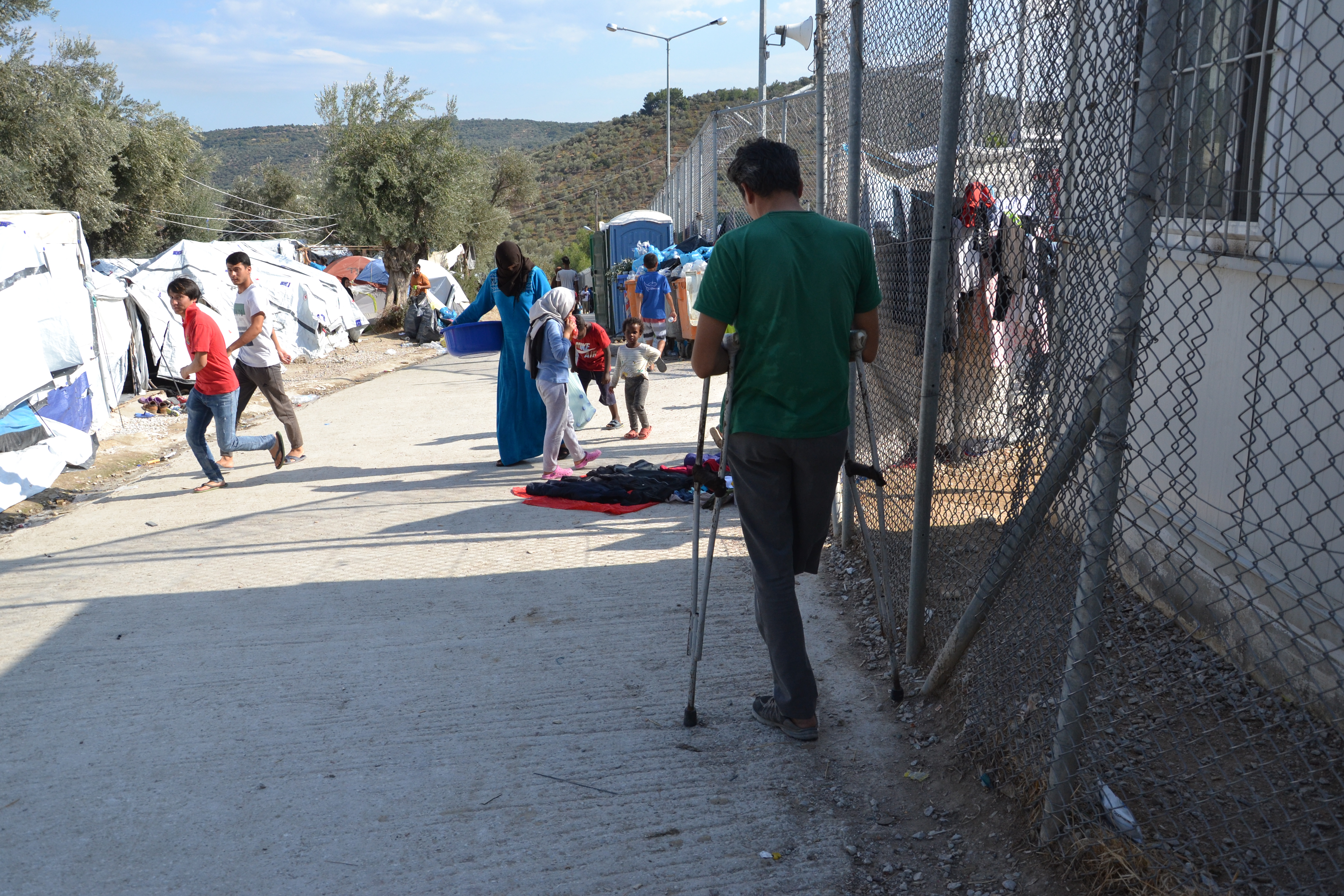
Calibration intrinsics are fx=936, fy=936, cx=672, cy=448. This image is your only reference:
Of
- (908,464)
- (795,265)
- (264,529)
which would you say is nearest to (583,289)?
(264,529)

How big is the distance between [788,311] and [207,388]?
621cm

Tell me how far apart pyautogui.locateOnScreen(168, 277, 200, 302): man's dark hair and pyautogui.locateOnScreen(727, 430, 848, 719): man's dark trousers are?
20.4 ft

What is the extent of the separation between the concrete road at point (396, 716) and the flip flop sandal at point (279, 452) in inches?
63.2

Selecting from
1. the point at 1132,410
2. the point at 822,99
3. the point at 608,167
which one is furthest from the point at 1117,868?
the point at 608,167

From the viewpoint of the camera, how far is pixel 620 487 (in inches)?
272

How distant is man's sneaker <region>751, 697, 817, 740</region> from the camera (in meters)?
3.31

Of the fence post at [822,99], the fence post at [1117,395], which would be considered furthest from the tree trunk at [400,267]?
the fence post at [1117,395]

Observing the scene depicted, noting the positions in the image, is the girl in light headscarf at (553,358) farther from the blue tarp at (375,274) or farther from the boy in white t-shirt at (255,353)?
the blue tarp at (375,274)

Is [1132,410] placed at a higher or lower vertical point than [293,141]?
lower

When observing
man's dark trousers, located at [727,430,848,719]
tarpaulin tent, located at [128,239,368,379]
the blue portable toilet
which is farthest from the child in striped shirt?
the blue portable toilet

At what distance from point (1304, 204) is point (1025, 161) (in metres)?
1.04

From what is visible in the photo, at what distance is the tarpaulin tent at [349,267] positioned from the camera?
99.3ft

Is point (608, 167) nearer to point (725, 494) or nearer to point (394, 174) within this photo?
point (394, 174)

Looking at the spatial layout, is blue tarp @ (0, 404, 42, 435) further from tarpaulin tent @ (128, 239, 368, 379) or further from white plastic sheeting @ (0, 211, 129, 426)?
tarpaulin tent @ (128, 239, 368, 379)
